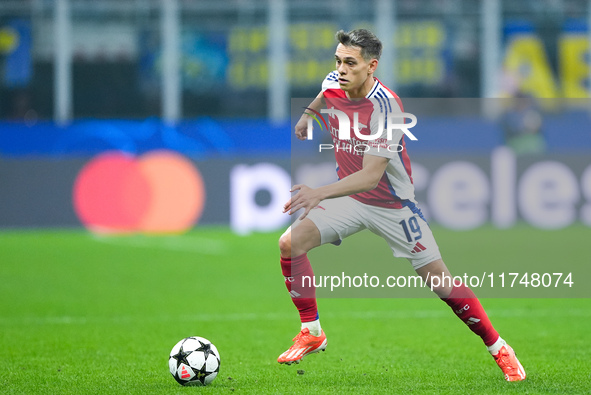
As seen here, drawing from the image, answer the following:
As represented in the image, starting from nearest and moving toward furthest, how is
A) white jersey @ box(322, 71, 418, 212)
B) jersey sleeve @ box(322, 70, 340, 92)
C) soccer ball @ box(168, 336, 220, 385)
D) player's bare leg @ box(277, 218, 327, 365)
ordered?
1. soccer ball @ box(168, 336, 220, 385)
2. white jersey @ box(322, 71, 418, 212)
3. player's bare leg @ box(277, 218, 327, 365)
4. jersey sleeve @ box(322, 70, 340, 92)

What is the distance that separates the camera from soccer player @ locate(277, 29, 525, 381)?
216 inches

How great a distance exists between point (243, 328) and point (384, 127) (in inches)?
113

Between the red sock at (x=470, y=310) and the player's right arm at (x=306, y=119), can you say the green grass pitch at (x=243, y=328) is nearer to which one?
the red sock at (x=470, y=310)

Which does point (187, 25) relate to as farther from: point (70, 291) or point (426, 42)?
point (70, 291)

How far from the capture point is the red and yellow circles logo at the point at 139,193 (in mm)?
15766

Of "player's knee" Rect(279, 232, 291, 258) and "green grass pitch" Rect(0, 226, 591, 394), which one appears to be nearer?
"green grass pitch" Rect(0, 226, 591, 394)

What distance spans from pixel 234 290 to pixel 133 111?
10266 mm

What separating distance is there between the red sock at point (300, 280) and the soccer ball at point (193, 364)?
74cm

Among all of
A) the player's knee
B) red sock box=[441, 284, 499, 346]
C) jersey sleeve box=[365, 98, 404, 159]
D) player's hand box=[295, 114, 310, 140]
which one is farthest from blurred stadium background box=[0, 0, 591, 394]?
player's hand box=[295, 114, 310, 140]

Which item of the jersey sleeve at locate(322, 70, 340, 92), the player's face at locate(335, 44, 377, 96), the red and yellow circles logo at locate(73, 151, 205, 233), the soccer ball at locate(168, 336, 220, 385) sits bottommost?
the red and yellow circles logo at locate(73, 151, 205, 233)

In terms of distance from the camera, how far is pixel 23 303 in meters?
9.02

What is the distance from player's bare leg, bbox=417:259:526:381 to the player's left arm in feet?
2.18

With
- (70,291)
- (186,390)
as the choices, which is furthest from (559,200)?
(186,390)

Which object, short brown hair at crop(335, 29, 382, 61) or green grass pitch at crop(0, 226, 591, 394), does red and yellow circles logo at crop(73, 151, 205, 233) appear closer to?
green grass pitch at crop(0, 226, 591, 394)
